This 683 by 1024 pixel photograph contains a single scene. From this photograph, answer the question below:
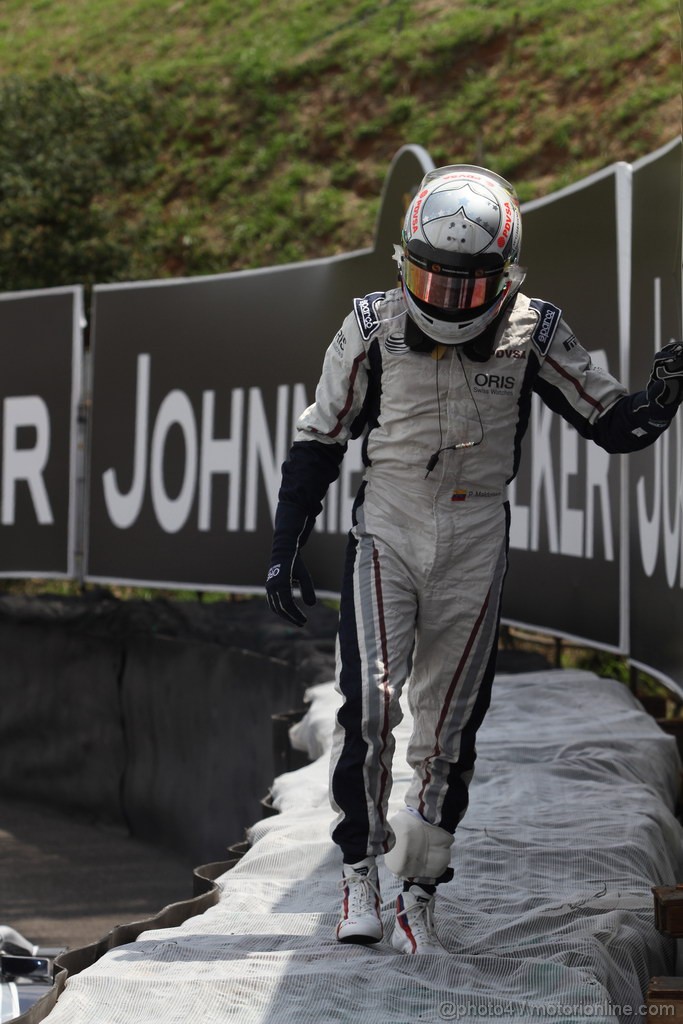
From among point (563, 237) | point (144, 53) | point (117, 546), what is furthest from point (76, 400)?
point (144, 53)

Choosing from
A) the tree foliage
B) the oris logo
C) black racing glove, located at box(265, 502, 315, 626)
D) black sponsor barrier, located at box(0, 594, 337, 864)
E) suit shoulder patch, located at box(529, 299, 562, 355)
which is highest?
the tree foliage

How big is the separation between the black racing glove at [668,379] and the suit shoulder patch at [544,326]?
0.33 m

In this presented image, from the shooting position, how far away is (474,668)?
3469 mm

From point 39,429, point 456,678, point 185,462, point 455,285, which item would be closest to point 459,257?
point 455,285

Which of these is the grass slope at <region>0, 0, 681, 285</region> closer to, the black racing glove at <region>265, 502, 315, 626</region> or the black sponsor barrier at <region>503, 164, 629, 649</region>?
the black sponsor barrier at <region>503, 164, 629, 649</region>

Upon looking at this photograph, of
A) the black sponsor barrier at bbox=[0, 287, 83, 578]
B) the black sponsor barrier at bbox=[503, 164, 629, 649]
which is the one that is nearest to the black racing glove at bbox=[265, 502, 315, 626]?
the black sponsor barrier at bbox=[503, 164, 629, 649]

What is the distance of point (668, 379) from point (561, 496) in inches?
112

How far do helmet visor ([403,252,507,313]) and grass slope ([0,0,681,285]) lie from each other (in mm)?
12680

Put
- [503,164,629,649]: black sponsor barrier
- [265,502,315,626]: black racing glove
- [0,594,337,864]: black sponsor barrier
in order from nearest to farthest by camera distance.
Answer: [265,502,315,626]: black racing glove
[503,164,629,649]: black sponsor barrier
[0,594,337,864]: black sponsor barrier

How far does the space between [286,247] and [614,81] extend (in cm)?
462

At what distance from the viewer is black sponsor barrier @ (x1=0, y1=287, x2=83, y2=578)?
909 cm

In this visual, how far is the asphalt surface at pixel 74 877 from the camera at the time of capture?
6.31 m

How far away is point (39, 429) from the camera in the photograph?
9.18 metres

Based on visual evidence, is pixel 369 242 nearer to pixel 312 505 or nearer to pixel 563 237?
pixel 563 237
